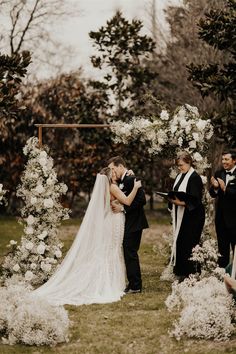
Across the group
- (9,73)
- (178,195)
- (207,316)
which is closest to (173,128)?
(178,195)

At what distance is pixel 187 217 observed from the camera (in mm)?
10586

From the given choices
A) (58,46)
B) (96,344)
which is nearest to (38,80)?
(58,46)

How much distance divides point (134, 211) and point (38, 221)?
1685 millimetres

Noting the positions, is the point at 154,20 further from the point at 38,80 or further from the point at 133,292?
the point at 133,292

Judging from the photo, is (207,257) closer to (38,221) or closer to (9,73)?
(38,221)

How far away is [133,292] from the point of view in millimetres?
10375

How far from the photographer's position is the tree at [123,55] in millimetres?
19688

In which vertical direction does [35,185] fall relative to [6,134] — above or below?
below

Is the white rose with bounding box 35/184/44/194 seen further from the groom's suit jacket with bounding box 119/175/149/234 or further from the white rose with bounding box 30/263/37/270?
the groom's suit jacket with bounding box 119/175/149/234

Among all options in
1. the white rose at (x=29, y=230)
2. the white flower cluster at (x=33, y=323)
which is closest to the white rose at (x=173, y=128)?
the white rose at (x=29, y=230)

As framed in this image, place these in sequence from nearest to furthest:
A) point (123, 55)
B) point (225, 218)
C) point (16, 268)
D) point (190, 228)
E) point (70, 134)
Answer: point (190, 228) → point (225, 218) → point (16, 268) → point (123, 55) → point (70, 134)

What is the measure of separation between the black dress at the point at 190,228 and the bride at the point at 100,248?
0.82 metres

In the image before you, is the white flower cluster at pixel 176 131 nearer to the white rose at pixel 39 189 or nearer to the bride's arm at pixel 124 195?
the bride's arm at pixel 124 195

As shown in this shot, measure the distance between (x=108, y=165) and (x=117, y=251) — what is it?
4.24ft
